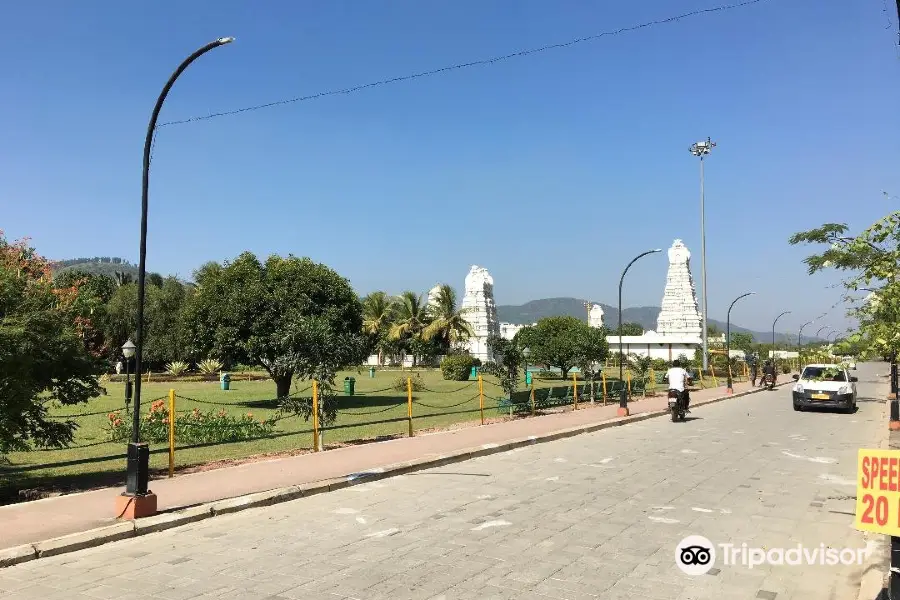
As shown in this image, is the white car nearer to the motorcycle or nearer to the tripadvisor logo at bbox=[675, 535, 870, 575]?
the motorcycle

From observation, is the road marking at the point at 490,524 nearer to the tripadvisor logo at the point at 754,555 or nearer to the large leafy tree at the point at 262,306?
the tripadvisor logo at the point at 754,555

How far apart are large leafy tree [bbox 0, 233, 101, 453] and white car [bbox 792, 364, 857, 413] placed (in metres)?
23.0

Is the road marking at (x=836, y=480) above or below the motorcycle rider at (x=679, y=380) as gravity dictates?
below

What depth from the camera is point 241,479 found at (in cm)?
1005

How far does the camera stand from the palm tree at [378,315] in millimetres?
65438

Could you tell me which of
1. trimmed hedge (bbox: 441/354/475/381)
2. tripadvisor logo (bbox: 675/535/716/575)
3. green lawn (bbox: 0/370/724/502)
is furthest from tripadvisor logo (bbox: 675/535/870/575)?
trimmed hedge (bbox: 441/354/475/381)

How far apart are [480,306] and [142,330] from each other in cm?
6277

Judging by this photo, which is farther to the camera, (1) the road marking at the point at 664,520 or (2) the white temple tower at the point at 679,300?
(2) the white temple tower at the point at 679,300

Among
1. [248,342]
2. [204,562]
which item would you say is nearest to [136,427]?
[204,562]

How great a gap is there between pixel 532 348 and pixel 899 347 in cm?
3546

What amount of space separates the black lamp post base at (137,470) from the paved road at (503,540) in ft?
2.34

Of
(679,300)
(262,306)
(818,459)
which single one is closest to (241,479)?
(818,459)

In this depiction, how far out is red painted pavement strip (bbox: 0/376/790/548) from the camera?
24.2ft

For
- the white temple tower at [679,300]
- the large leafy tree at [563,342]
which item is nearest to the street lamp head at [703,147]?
the large leafy tree at [563,342]
